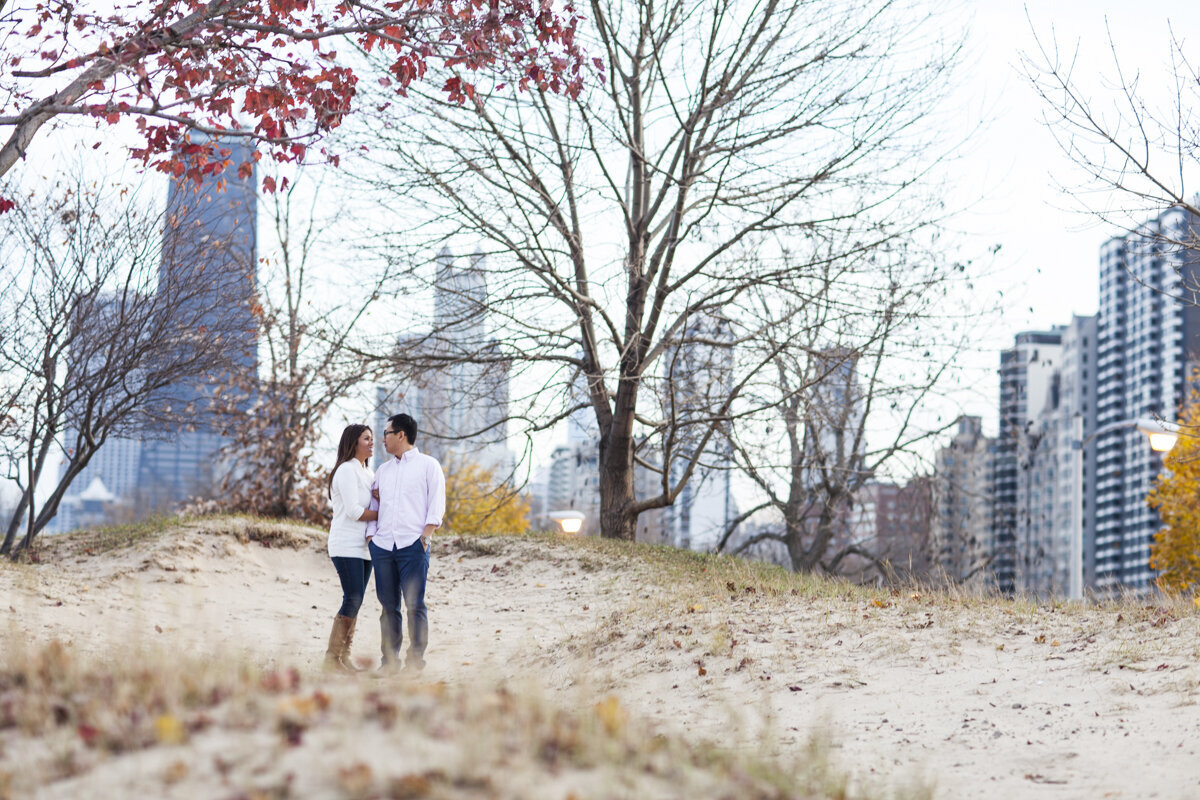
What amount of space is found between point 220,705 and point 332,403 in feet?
50.3

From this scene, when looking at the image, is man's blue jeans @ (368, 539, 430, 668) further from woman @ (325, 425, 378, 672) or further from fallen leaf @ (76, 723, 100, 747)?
fallen leaf @ (76, 723, 100, 747)

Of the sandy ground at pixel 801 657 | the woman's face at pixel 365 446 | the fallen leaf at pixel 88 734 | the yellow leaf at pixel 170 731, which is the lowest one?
the sandy ground at pixel 801 657

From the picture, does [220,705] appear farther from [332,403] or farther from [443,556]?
[332,403]

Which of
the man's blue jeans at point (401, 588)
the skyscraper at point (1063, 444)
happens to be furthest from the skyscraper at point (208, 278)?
the skyscraper at point (1063, 444)

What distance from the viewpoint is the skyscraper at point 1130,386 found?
417 ft

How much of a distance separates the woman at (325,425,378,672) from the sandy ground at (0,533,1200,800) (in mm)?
627

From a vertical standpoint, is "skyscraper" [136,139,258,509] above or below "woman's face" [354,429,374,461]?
above

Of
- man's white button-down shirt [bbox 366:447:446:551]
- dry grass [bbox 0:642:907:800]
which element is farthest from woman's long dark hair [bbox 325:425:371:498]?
dry grass [bbox 0:642:907:800]

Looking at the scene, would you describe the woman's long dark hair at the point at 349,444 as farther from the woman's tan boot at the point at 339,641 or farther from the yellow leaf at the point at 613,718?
the yellow leaf at the point at 613,718

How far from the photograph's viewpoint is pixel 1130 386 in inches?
5492

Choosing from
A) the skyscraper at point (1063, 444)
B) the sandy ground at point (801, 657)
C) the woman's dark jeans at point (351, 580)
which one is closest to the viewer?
the sandy ground at point (801, 657)

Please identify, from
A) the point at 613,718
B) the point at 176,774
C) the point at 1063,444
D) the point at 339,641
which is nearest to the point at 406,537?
the point at 339,641

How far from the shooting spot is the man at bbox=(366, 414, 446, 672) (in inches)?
301

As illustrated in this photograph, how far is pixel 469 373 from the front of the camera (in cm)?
1711
